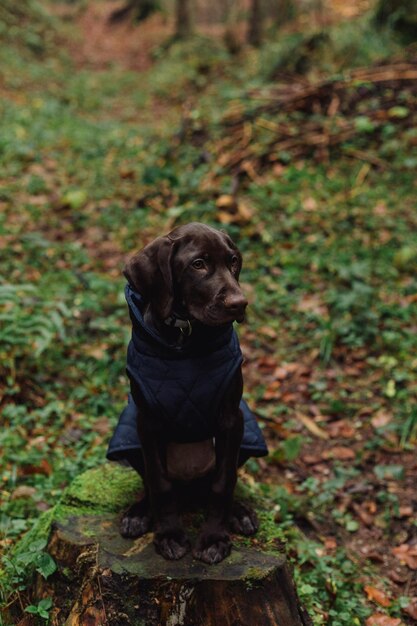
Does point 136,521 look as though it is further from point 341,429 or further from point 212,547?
point 341,429

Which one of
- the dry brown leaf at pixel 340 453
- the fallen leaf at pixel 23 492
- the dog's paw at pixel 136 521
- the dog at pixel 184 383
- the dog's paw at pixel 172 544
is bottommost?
the dry brown leaf at pixel 340 453

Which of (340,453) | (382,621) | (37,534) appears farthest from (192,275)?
(340,453)

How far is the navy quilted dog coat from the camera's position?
261 cm

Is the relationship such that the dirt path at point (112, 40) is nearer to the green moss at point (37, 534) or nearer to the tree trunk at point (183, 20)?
the tree trunk at point (183, 20)

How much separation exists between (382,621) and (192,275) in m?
2.29

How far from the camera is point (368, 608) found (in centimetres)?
345

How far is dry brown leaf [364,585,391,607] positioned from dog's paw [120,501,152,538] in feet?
4.84

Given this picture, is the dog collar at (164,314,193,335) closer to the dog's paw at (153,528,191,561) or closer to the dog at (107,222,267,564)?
the dog at (107,222,267,564)

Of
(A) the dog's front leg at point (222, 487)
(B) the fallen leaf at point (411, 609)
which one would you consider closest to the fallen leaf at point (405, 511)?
(B) the fallen leaf at point (411, 609)

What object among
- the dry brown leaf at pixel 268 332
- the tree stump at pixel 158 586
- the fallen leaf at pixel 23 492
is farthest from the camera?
the dry brown leaf at pixel 268 332

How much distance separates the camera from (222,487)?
8.96ft

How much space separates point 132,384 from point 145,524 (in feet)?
2.46

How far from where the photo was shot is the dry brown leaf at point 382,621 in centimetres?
330

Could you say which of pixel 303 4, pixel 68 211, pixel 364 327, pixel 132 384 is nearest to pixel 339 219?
pixel 364 327
